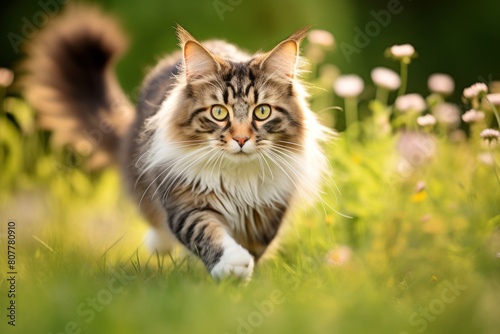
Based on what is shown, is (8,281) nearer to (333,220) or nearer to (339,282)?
(339,282)

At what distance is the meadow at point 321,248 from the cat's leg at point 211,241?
58mm

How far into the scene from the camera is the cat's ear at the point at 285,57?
117 inches

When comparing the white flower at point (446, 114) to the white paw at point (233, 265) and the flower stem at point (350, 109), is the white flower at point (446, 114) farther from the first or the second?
the white paw at point (233, 265)

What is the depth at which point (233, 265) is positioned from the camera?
8.93 ft

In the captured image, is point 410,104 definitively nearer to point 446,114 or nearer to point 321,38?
point 446,114

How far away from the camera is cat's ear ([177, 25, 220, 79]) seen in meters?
2.95

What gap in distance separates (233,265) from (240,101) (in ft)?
2.13

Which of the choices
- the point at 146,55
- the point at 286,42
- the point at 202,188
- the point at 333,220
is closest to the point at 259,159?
the point at 202,188

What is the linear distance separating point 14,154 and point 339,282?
252cm

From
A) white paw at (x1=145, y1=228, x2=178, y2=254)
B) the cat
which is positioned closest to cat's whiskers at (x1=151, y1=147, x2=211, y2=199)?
the cat

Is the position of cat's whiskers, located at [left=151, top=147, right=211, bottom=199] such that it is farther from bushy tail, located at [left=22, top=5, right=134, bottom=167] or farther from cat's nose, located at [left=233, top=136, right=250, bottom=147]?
bushy tail, located at [left=22, top=5, right=134, bottom=167]

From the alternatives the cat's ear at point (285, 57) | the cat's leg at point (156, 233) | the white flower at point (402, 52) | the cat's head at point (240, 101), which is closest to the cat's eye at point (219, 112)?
the cat's head at point (240, 101)

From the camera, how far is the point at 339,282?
115 inches

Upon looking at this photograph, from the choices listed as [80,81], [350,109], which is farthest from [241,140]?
[350,109]
